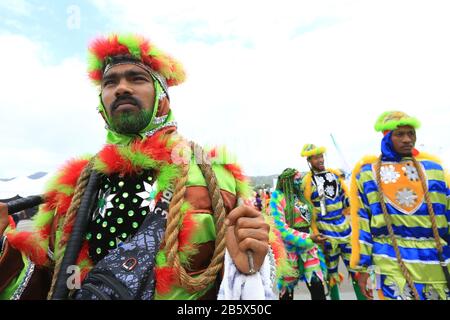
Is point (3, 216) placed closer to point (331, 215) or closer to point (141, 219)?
point (141, 219)

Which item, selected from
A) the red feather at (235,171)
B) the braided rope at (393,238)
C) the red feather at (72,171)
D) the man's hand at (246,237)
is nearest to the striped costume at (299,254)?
the braided rope at (393,238)

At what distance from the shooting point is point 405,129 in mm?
2979

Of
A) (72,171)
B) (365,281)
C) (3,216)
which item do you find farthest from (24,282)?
(365,281)

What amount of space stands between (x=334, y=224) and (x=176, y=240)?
11.5 feet

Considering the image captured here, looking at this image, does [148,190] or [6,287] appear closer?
[148,190]

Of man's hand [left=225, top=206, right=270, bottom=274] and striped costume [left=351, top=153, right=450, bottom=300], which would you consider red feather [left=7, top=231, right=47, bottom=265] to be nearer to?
man's hand [left=225, top=206, right=270, bottom=274]

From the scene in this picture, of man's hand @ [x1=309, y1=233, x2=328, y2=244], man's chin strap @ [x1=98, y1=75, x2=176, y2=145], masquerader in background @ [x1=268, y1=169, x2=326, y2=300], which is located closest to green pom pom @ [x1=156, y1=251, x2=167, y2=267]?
man's chin strap @ [x1=98, y1=75, x2=176, y2=145]

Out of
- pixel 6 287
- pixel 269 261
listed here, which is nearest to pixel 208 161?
pixel 269 261

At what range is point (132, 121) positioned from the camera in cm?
169

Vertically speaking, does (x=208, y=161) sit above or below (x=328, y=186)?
above

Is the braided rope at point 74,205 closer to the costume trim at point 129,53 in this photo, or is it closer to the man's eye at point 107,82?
the man's eye at point 107,82

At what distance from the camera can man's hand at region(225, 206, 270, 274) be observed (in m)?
1.19
